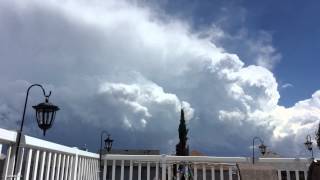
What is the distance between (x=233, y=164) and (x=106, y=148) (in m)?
3.53

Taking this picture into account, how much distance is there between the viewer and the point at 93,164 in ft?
28.5

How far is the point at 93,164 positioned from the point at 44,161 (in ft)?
10.3

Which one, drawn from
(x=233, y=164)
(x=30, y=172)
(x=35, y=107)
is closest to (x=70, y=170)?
(x=30, y=172)

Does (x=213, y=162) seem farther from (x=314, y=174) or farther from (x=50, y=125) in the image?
(x=50, y=125)

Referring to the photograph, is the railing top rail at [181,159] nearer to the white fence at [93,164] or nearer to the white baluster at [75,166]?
the white fence at [93,164]

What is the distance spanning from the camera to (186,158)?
924 cm

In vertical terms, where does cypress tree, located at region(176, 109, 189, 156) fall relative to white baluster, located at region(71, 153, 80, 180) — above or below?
above

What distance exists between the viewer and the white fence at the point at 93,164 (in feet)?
15.5

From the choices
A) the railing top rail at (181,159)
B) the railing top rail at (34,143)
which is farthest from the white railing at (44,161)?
the railing top rail at (181,159)

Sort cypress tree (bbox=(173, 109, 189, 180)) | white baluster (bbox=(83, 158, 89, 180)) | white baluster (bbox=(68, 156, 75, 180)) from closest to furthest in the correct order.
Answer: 1. white baluster (bbox=(68, 156, 75, 180))
2. white baluster (bbox=(83, 158, 89, 180))
3. cypress tree (bbox=(173, 109, 189, 180))

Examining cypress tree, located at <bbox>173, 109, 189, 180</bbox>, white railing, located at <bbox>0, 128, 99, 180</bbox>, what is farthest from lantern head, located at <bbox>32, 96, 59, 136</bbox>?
cypress tree, located at <bbox>173, 109, 189, 180</bbox>

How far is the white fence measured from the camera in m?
4.73

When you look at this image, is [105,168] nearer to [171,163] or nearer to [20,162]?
[171,163]

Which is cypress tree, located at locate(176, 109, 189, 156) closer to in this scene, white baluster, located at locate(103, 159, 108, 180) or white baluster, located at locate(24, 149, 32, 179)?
white baluster, located at locate(103, 159, 108, 180)
